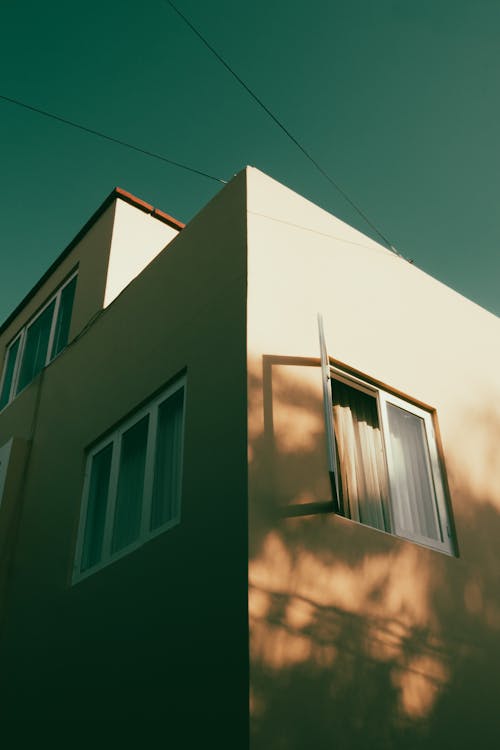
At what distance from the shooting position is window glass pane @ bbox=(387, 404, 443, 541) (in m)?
6.00

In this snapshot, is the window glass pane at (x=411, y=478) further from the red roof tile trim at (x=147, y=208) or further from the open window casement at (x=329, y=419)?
the red roof tile trim at (x=147, y=208)

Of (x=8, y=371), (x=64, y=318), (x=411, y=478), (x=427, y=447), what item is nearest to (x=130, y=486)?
(x=411, y=478)

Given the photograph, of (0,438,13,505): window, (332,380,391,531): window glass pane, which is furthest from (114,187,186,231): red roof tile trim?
(332,380,391,531): window glass pane

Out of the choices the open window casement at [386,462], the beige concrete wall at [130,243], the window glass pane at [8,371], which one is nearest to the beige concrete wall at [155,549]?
the open window casement at [386,462]

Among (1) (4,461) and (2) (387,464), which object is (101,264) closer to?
(1) (4,461)

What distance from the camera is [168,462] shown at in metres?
6.07

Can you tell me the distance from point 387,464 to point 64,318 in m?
5.96

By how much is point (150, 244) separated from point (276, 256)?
4.56m

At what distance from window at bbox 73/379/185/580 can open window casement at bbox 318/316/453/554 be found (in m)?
1.36

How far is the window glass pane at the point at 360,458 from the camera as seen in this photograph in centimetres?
576

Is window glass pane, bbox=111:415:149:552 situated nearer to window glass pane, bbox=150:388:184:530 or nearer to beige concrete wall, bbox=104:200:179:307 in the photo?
window glass pane, bbox=150:388:184:530

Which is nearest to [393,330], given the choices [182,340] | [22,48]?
[182,340]

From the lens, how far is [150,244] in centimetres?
1031

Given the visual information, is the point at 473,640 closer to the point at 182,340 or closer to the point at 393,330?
the point at 393,330
